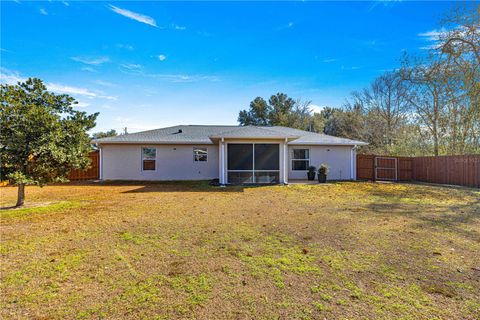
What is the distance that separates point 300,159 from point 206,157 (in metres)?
6.21

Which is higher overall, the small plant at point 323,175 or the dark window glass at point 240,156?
the dark window glass at point 240,156

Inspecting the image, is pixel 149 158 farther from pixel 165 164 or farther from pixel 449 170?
pixel 449 170

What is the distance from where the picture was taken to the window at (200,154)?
15352 mm

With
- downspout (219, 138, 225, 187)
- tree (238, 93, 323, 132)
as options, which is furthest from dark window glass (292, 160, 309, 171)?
tree (238, 93, 323, 132)

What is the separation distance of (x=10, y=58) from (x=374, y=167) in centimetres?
1972

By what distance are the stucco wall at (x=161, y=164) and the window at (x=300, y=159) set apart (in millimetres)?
5163

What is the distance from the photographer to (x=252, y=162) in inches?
510

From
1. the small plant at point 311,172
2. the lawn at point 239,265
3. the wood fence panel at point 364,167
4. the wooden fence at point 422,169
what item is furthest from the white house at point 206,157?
the lawn at point 239,265

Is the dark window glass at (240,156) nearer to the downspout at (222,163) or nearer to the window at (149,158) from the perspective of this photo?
the downspout at (222,163)

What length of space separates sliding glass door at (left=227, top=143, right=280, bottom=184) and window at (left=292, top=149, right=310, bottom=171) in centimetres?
319

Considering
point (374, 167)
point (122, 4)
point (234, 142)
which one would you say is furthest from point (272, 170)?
point (122, 4)

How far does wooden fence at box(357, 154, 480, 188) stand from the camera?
13.0 m

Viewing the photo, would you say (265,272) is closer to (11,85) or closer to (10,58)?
(11,85)

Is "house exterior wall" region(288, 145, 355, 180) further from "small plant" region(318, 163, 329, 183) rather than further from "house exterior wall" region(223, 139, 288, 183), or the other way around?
"house exterior wall" region(223, 139, 288, 183)
